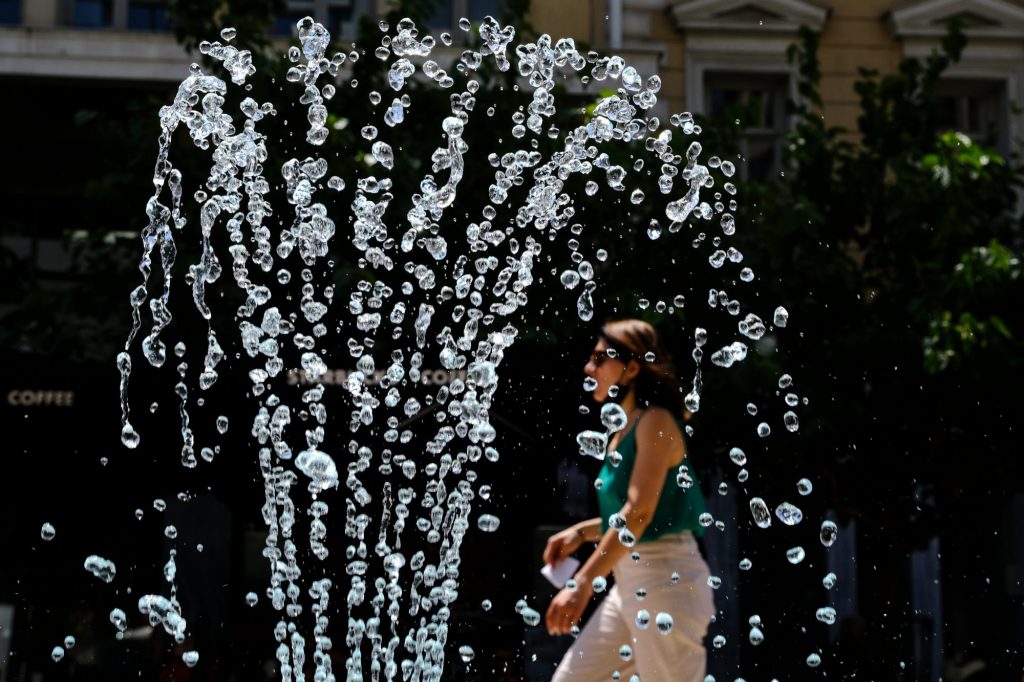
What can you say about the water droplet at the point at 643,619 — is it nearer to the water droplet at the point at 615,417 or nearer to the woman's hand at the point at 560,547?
the woman's hand at the point at 560,547

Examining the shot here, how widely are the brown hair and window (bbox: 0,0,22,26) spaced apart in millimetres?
8781

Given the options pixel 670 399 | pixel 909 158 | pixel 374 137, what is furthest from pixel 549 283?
pixel 670 399

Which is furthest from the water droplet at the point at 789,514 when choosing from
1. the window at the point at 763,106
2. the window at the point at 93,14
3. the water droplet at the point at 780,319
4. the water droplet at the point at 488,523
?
the window at the point at 93,14

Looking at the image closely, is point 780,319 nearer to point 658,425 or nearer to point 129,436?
point 129,436

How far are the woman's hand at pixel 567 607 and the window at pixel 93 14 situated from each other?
8.85 meters

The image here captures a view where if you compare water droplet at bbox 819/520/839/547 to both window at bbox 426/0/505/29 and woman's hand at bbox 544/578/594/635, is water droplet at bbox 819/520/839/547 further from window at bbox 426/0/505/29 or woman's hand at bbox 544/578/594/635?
window at bbox 426/0/505/29

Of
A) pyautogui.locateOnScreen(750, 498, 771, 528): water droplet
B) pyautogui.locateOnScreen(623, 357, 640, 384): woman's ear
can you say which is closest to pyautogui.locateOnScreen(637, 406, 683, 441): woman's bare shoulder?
pyautogui.locateOnScreen(623, 357, 640, 384): woman's ear

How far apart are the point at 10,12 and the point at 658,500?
364 inches

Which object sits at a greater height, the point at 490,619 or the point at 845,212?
the point at 845,212

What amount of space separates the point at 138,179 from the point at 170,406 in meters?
1.51

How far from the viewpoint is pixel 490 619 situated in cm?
711

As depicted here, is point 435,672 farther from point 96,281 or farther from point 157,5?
point 157,5

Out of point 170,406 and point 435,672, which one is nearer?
point 435,672

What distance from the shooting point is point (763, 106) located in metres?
11.5
